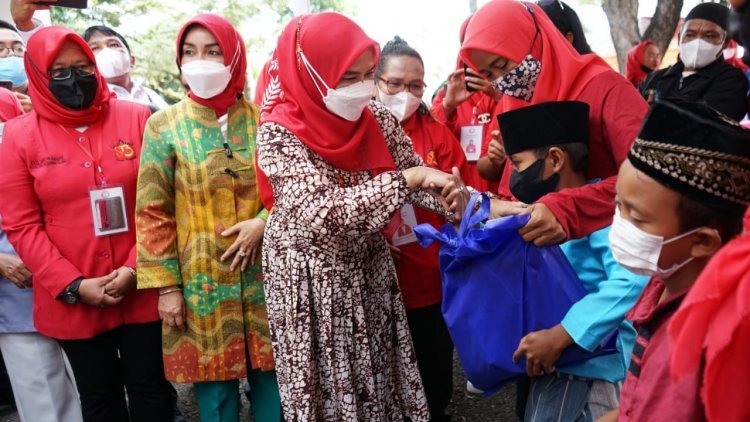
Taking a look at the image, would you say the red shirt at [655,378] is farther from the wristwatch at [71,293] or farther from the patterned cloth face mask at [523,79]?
the wristwatch at [71,293]

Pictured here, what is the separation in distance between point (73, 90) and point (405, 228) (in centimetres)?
151

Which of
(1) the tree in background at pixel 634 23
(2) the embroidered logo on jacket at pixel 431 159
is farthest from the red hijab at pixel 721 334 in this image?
(1) the tree in background at pixel 634 23

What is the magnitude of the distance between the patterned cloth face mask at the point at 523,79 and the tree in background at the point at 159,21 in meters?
15.5

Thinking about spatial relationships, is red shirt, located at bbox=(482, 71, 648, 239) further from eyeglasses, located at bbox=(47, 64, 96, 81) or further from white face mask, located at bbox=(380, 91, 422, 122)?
eyeglasses, located at bbox=(47, 64, 96, 81)

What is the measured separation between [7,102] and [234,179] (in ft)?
5.26

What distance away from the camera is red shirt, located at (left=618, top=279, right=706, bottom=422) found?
3.56 feet

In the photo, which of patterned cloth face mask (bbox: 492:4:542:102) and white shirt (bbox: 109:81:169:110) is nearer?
patterned cloth face mask (bbox: 492:4:542:102)

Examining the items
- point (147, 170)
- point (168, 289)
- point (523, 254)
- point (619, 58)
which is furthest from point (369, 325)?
point (619, 58)

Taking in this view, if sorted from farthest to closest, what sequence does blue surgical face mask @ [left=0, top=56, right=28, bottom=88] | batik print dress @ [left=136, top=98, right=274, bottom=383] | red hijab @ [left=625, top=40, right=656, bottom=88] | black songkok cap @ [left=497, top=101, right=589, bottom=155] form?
red hijab @ [left=625, top=40, right=656, bottom=88], blue surgical face mask @ [left=0, top=56, right=28, bottom=88], batik print dress @ [left=136, top=98, right=274, bottom=383], black songkok cap @ [left=497, top=101, right=589, bottom=155]

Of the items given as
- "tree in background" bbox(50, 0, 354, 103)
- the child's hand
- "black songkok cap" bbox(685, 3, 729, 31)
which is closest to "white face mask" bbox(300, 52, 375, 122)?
the child's hand

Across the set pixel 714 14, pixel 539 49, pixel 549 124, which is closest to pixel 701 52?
pixel 714 14

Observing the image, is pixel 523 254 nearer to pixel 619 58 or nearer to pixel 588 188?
pixel 588 188

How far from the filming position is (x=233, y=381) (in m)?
2.57

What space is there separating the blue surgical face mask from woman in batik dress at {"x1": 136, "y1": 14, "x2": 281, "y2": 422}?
1729 millimetres
